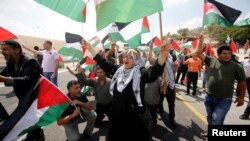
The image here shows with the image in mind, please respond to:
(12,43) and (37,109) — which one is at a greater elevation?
(12,43)

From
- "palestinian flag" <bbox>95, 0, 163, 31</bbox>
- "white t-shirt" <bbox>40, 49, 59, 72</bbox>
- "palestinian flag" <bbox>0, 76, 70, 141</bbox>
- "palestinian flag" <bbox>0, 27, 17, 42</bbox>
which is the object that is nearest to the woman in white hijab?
"palestinian flag" <bbox>95, 0, 163, 31</bbox>

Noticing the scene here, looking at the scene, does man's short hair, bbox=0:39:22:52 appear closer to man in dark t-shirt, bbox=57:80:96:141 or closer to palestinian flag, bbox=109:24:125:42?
man in dark t-shirt, bbox=57:80:96:141

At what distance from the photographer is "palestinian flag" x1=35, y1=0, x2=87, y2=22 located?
161 inches

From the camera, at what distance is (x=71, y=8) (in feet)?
13.6

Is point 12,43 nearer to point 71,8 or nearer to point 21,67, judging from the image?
point 21,67

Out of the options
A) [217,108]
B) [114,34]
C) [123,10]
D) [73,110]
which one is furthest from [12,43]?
[114,34]

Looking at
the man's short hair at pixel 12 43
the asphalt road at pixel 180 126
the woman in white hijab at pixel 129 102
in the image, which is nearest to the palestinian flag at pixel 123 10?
the woman in white hijab at pixel 129 102

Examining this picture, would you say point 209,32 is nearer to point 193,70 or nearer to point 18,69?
point 193,70

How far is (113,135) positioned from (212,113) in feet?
7.46

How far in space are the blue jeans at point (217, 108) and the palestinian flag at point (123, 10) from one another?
2277mm

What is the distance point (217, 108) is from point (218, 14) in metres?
2.40

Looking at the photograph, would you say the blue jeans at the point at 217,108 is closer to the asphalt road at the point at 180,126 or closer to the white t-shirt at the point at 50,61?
the asphalt road at the point at 180,126

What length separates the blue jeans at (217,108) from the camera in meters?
4.96

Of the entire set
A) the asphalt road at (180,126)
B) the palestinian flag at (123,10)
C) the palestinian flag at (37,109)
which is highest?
the palestinian flag at (123,10)
